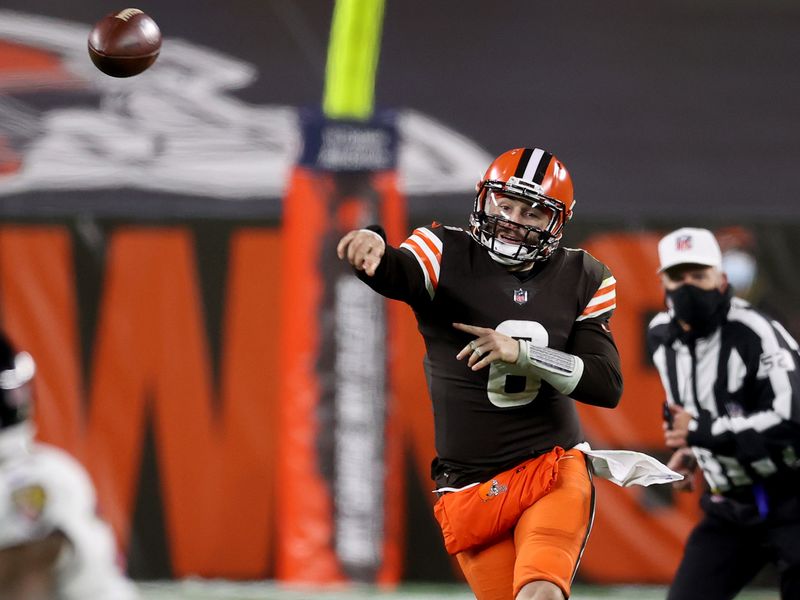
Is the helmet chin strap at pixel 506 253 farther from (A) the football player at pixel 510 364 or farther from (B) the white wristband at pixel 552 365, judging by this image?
(B) the white wristband at pixel 552 365

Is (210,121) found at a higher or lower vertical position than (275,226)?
higher

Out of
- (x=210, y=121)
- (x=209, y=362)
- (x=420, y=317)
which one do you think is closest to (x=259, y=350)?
(x=209, y=362)

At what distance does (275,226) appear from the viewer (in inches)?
307

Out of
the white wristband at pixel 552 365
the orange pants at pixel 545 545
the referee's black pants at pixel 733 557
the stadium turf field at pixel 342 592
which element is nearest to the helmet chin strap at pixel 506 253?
the white wristband at pixel 552 365

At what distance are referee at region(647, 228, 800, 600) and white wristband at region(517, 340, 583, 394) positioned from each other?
0.91m

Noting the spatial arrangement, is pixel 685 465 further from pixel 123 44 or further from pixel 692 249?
pixel 123 44

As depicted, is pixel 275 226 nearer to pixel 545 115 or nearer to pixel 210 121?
pixel 210 121

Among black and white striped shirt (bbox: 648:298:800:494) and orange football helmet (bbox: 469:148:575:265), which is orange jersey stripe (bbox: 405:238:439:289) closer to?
orange football helmet (bbox: 469:148:575:265)

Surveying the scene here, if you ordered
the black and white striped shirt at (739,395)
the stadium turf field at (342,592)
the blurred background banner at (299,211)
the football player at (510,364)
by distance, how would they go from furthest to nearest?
the blurred background banner at (299,211)
the stadium turf field at (342,592)
the black and white striped shirt at (739,395)
the football player at (510,364)

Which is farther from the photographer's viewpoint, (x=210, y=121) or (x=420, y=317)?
(x=210, y=121)

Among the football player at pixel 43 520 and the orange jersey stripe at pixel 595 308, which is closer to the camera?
the football player at pixel 43 520

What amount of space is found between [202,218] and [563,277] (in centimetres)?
421

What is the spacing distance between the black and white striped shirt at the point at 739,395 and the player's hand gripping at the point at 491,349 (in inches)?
45.3

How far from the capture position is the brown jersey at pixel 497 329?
12.5 feet
